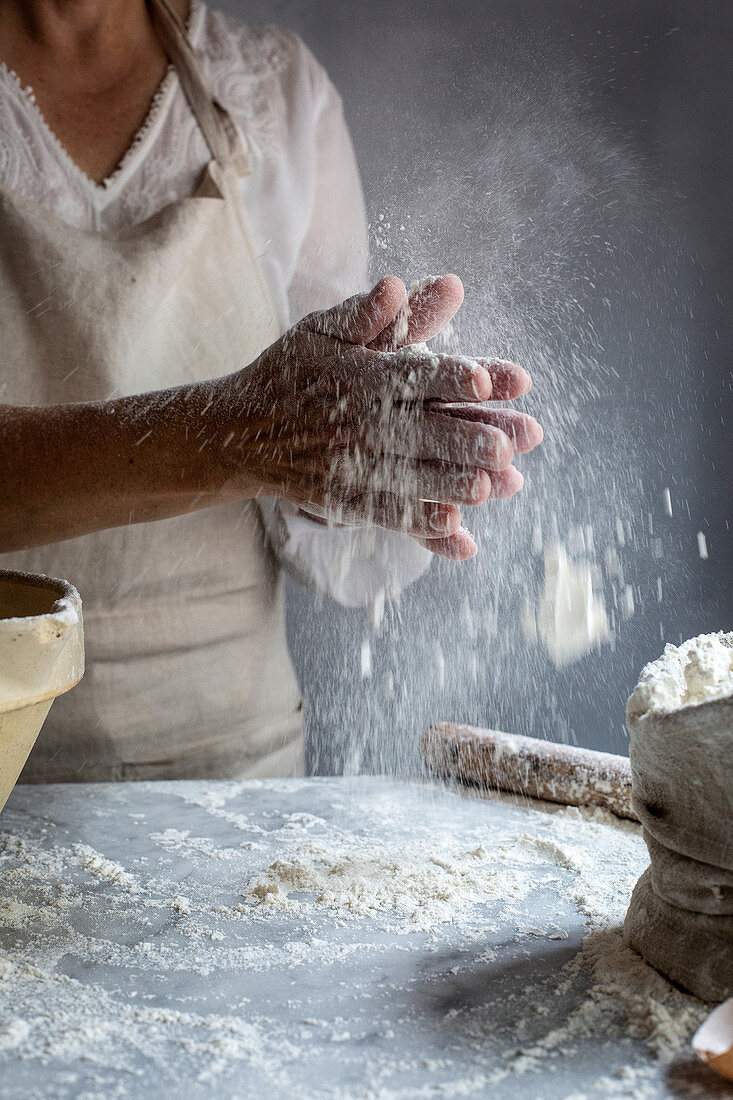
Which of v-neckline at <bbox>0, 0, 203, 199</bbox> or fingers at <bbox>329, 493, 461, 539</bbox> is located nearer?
fingers at <bbox>329, 493, 461, 539</bbox>

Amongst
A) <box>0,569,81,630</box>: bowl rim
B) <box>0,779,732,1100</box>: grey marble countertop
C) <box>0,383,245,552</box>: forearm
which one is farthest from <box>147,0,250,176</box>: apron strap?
<box>0,779,732,1100</box>: grey marble countertop

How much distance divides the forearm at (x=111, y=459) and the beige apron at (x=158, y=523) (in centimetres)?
20

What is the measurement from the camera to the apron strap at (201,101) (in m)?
1.15

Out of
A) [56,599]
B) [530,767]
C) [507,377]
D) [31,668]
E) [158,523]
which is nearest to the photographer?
[31,668]

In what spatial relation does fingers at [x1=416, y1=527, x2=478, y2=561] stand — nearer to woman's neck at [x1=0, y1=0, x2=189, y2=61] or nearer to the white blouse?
the white blouse

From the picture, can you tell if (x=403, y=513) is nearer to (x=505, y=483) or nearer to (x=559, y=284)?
(x=505, y=483)

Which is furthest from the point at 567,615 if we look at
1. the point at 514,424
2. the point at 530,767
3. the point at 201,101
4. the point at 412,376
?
the point at 201,101

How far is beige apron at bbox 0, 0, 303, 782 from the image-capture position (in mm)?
1056

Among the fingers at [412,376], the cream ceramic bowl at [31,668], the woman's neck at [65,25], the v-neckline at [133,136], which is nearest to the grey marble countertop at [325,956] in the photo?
the cream ceramic bowl at [31,668]

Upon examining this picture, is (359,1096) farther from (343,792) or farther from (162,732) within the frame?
(162,732)

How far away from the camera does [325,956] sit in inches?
22.8

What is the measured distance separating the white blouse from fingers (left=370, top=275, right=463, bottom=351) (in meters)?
0.35

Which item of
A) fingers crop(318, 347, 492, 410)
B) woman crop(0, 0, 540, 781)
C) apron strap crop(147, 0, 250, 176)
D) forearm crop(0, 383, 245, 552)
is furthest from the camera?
apron strap crop(147, 0, 250, 176)

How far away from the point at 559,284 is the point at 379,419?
0.48 m
